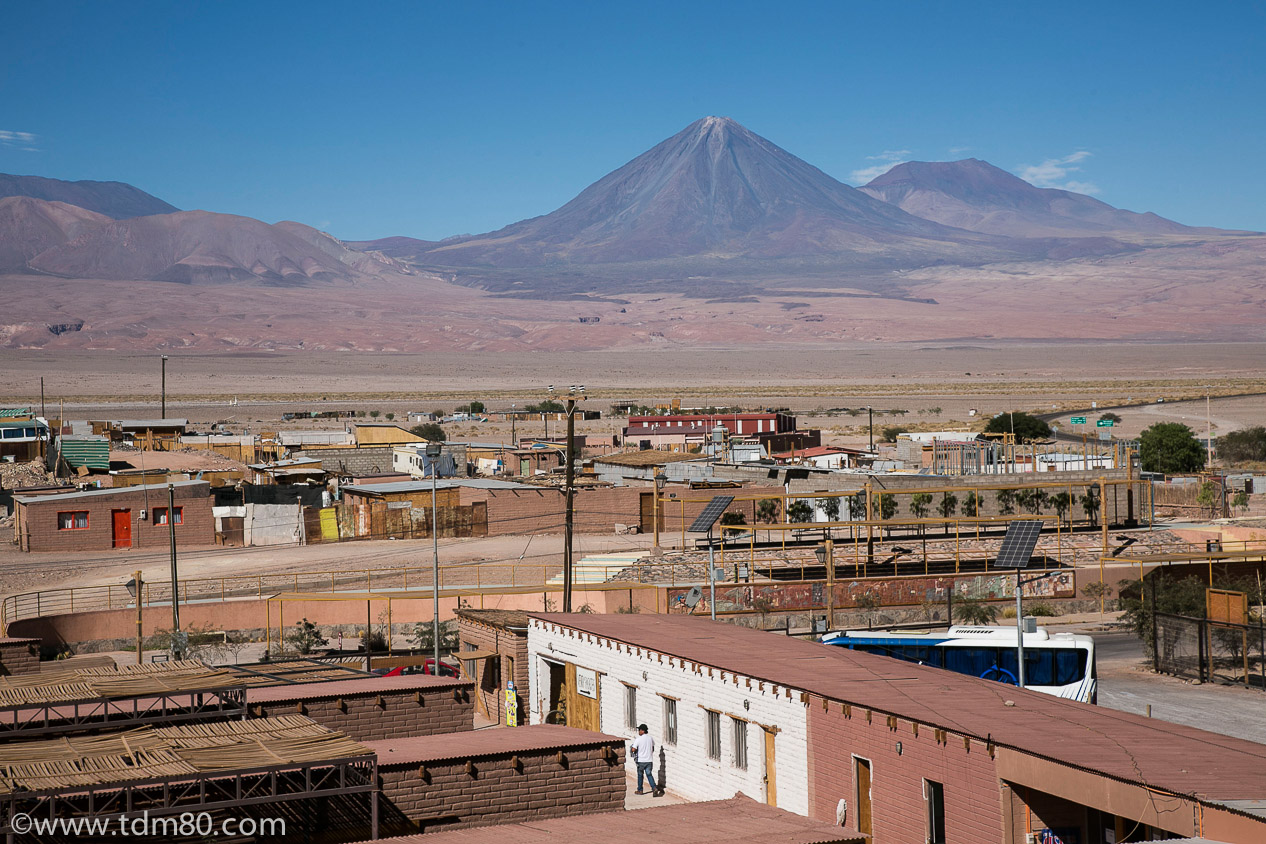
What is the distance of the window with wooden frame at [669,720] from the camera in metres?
18.2

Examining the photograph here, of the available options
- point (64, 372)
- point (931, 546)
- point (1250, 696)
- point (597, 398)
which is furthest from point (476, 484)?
point (64, 372)

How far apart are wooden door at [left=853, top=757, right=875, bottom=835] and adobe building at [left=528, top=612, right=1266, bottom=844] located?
0.05ft

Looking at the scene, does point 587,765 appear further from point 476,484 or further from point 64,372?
point 64,372

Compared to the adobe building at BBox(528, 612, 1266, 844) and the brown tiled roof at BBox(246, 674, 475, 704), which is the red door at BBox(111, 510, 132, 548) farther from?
the brown tiled roof at BBox(246, 674, 475, 704)

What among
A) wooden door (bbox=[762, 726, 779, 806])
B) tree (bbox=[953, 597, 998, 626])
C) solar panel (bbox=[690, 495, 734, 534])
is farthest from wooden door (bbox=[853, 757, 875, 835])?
solar panel (bbox=[690, 495, 734, 534])

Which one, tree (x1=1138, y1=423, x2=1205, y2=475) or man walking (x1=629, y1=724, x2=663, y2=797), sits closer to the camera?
man walking (x1=629, y1=724, x2=663, y2=797)

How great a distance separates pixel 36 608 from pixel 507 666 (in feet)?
52.2

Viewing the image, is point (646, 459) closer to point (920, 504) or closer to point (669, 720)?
point (920, 504)

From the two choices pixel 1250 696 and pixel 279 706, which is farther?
pixel 1250 696


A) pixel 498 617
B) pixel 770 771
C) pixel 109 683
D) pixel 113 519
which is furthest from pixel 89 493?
pixel 770 771

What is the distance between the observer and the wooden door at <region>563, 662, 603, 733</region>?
796 inches

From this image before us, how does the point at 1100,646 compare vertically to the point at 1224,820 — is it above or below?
below

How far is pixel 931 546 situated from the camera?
3731 cm

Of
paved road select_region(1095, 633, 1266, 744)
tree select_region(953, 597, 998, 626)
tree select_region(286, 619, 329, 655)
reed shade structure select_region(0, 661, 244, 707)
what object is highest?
reed shade structure select_region(0, 661, 244, 707)
